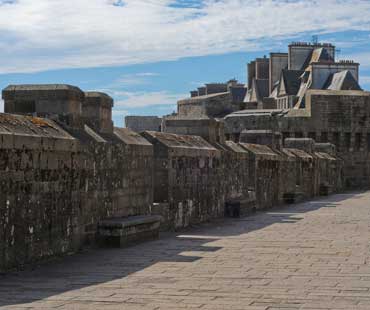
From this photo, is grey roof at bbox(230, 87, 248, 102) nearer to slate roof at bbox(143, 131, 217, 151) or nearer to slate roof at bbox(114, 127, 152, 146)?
slate roof at bbox(143, 131, 217, 151)

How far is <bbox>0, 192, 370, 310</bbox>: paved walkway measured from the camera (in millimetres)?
5438

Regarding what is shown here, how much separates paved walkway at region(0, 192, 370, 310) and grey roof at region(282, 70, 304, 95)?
5200cm

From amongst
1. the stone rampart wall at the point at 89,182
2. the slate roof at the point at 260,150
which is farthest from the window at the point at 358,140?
the stone rampart wall at the point at 89,182

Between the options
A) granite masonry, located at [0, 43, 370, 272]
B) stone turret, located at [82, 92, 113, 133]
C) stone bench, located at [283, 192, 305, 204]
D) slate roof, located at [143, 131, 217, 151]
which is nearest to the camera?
granite masonry, located at [0, 43, 370, 272]

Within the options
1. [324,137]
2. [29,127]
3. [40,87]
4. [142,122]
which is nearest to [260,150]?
[40,87]

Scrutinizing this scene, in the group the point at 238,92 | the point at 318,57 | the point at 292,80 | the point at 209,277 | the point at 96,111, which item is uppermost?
the point at 318,57

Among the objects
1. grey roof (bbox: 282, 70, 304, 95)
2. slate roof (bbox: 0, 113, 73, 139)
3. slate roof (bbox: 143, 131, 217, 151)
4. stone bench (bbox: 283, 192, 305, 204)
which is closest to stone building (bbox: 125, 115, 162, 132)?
stone bench (bbox: 283, 192, 305, 204)

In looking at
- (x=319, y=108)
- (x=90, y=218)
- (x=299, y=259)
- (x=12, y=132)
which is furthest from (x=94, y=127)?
(x=319, y=108)

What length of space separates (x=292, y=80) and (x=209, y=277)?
56.9 meters

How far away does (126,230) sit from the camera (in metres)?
8.93

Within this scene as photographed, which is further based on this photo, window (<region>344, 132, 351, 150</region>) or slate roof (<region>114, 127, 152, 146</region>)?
window (<region>344, 132, 351, 150</region>)

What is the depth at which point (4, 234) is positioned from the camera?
22.3 ft

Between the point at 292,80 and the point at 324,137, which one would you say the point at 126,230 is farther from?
the point at 292,80

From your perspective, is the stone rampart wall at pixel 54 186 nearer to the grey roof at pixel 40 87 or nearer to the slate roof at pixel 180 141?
the grey roof at pixel 40 87
